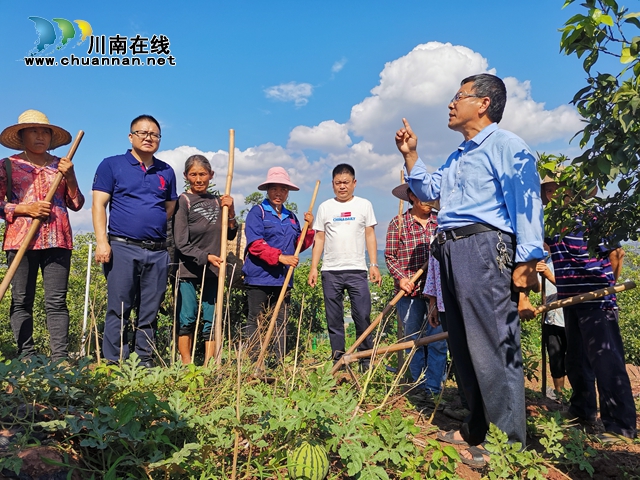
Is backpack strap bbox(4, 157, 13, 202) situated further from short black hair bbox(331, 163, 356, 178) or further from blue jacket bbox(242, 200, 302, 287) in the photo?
short black hair bbox(331, 163, 356, 178)

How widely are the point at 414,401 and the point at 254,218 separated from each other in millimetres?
2382

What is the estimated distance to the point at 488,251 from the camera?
257 cm

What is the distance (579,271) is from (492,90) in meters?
1.72

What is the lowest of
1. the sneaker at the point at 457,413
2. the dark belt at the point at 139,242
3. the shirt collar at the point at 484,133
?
the sneaker at the point at 457,413

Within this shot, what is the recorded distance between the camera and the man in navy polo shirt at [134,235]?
3.81 meters

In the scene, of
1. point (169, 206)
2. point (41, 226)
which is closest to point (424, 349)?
point (169, 206)

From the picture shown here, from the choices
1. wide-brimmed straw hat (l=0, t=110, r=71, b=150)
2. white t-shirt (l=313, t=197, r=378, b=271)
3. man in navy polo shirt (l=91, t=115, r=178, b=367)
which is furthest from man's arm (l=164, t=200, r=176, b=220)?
white t-shirt (l=313, t=197, r=378, b=271)

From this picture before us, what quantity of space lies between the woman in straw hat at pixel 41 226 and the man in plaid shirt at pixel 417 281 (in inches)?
117

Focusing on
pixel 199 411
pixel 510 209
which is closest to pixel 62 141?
pixel 199 411

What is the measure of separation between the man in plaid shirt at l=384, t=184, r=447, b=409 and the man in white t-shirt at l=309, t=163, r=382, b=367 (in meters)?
0.40

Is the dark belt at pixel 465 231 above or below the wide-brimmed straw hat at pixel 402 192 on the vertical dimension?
below

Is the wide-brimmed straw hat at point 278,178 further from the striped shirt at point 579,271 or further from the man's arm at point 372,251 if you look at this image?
the striped shirt at point 579,271

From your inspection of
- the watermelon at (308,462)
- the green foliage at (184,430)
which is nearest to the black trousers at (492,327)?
the green foliage at (184,430)

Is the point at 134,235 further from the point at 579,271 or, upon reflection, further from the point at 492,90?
the point at 579,271
